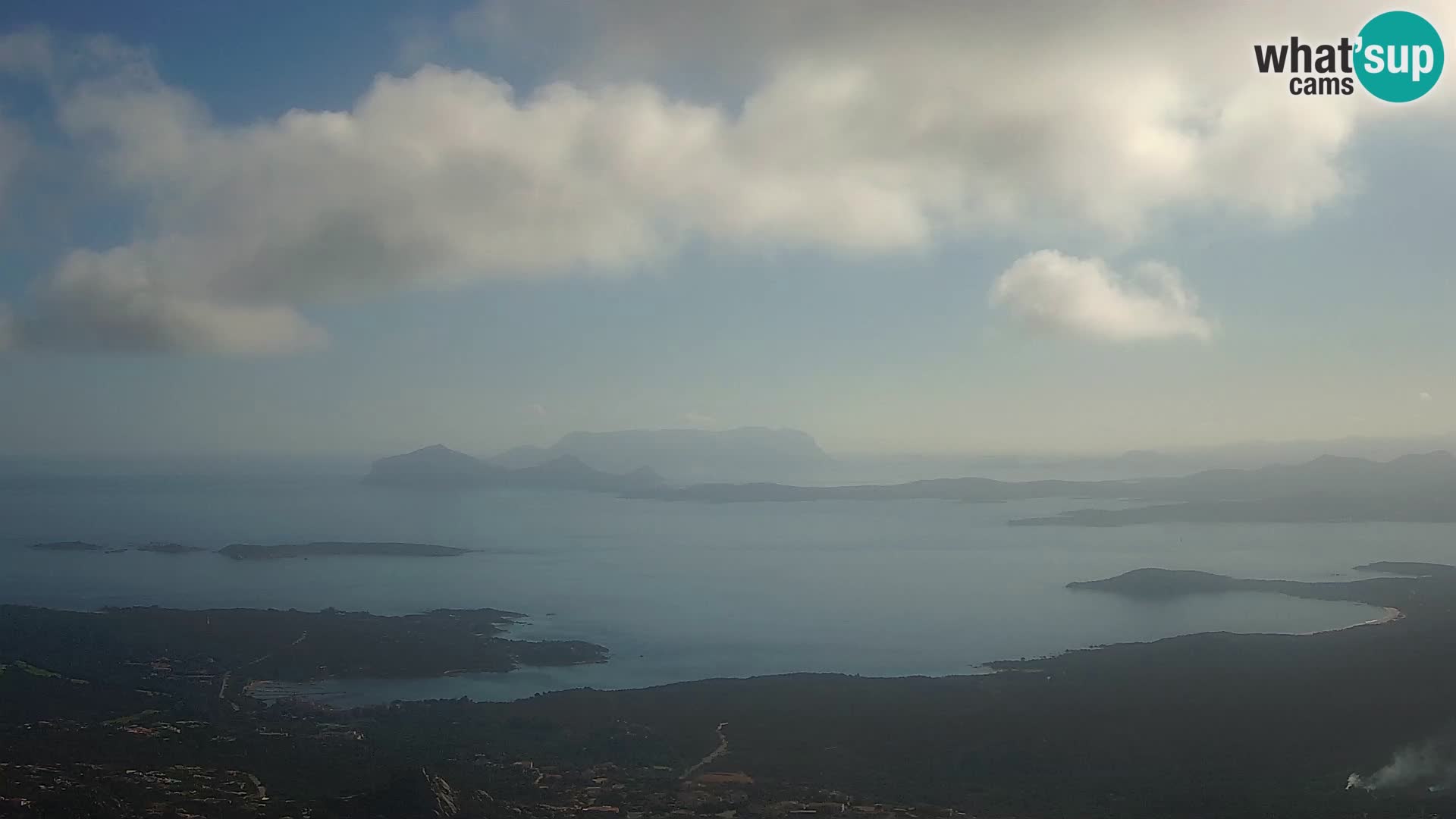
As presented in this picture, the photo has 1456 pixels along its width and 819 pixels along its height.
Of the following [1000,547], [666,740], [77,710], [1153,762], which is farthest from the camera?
[1000,547]

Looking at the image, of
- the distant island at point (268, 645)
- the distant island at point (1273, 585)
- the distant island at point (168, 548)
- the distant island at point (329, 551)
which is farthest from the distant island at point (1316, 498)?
the distant island at point (168, 548)

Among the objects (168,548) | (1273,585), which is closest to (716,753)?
(1273,585)

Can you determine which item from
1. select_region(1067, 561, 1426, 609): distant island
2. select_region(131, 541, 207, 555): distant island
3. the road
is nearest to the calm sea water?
select_region(1067, 561, 1426, 609): distant island

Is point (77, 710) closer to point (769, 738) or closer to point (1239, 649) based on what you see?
point (769, 738)

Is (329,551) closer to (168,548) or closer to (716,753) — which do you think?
(168,548)

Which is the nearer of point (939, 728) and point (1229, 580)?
point (939, 728)

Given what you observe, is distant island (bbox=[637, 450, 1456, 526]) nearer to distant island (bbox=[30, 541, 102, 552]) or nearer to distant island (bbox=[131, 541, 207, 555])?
distant island (bbox=[131, 541, 207, 555])

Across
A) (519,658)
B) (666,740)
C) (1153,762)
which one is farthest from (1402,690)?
(519,658)
